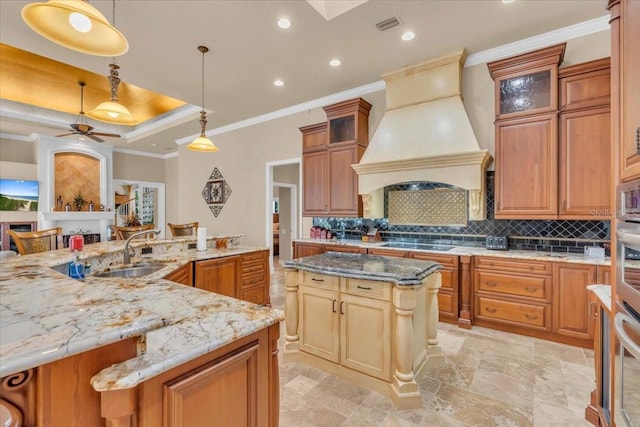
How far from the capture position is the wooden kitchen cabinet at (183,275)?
101 inches

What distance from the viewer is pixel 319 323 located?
8.07 feet

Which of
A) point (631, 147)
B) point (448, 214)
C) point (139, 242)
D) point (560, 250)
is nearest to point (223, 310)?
point (631, 147)

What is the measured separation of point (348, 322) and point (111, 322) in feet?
5.66

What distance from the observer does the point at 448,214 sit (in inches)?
160

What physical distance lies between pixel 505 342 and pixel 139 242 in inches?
162

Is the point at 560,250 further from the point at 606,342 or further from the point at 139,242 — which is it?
the point at 139,242

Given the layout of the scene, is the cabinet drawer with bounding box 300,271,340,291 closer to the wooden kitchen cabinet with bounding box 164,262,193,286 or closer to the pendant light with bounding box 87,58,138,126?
the wooden kitchen cabinet with bounding box 164,262,193,286

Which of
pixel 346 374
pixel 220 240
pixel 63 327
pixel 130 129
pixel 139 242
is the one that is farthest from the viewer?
pixel 130 129

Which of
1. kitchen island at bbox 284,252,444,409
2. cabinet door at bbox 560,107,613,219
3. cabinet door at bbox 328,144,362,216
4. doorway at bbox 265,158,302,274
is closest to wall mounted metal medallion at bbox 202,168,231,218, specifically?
doorway at bbox 265,158,302,274

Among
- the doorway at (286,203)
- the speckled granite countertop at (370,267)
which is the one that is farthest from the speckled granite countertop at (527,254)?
the doorway at (286,203)

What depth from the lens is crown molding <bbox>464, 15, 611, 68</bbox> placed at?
10.2ft

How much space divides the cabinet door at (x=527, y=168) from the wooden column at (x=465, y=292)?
665 millimetres

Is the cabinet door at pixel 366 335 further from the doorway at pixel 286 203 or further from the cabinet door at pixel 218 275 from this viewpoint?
the doorway at pixel 286 203

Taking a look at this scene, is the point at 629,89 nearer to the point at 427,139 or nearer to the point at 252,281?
the point at 427,139
